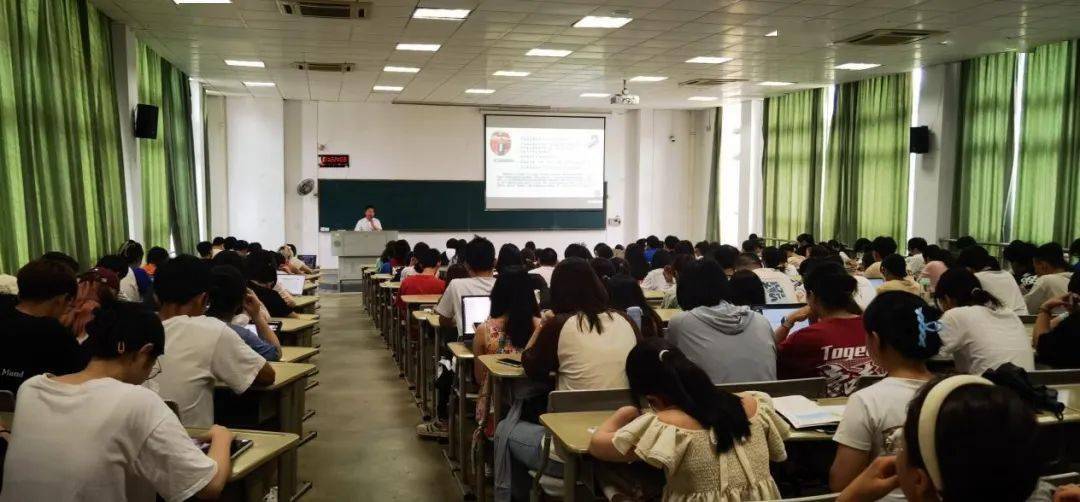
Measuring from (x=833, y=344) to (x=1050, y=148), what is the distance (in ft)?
26.7

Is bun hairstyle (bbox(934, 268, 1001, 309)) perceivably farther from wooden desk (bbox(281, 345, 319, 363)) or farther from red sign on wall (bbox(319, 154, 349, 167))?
red sign on wall (bbox(319, 154, 349, 167))

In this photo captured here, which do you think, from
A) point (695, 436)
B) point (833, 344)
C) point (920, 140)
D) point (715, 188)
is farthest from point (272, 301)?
point (715, 188)

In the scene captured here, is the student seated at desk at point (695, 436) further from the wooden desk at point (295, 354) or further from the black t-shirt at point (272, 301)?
the black t-shirt at point (272, 301)

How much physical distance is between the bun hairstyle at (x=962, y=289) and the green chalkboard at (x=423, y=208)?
42.6ft

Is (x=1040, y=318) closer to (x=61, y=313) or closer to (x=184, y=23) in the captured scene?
(x=61, y=313)

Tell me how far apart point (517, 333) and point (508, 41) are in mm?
5704

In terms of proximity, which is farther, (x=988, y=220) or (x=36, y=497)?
(x=988, y=220)

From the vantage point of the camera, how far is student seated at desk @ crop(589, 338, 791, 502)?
93.0 inches

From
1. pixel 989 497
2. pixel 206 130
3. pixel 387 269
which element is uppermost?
pixel 206 130

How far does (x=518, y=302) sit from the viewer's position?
4.35 m

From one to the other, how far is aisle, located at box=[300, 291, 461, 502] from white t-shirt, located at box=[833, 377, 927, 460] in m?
2.75

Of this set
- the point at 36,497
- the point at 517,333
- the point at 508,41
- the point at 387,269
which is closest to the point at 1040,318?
the point at 517,333

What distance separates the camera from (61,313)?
354 cm

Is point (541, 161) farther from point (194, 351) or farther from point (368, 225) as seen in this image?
point (194, 351)
